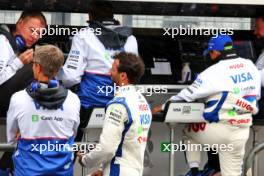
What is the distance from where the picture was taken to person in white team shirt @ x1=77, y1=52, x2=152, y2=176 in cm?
337

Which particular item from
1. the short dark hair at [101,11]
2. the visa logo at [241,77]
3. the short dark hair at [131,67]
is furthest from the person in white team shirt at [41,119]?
the visa logo at [241,77]

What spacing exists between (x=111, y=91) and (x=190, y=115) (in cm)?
68

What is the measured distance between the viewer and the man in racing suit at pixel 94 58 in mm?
4445

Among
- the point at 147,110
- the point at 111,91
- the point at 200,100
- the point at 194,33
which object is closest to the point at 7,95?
the point at 111,91

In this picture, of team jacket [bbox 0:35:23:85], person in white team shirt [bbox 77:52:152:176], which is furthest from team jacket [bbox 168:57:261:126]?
team jacket [bbox 0:35:23:85]

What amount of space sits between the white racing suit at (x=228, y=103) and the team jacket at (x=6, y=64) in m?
1.31

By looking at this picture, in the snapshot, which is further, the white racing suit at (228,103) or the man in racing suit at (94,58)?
the white racing suit at (228,103)

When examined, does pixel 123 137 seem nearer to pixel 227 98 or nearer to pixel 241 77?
pixel 227 98

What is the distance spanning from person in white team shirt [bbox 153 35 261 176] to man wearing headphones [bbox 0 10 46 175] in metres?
1.15

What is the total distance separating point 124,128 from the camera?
3.41m

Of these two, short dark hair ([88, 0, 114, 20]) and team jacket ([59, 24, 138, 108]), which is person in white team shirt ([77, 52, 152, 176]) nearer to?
team jacket ([59, 24, 138, 108])

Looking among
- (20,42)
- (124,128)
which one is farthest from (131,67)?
(20,42)

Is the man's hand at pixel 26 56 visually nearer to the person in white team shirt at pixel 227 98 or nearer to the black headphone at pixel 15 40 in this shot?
the black headphone at pixel 15 40

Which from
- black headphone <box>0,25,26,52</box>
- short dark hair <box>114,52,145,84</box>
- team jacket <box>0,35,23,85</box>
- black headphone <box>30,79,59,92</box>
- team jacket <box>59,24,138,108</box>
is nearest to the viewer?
black headphone <box>30,79,59,92</box>
